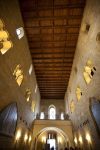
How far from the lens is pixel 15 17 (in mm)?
8359

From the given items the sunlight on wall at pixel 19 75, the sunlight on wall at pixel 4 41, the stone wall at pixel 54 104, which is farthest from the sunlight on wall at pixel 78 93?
the stone wall at pixel 54 104

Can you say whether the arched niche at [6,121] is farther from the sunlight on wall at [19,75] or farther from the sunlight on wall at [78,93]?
the sunlight on wall at [78,93]

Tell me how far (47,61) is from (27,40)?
347cm

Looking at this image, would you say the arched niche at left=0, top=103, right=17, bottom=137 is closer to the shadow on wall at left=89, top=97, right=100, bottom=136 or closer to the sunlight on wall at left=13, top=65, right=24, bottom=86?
the sunlight on wall at left=13, top=65, right=24, bottom=86

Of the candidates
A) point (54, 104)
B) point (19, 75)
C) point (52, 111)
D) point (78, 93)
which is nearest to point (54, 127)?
→ point (52, 111)

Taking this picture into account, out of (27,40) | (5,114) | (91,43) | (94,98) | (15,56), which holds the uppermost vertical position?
(27,40)

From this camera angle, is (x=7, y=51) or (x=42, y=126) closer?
(x=7, y=51)

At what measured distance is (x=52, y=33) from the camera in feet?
35.6

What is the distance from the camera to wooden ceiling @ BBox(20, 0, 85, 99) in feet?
29.5

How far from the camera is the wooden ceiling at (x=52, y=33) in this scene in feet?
29.5

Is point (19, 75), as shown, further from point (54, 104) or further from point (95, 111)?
point (54, 104)

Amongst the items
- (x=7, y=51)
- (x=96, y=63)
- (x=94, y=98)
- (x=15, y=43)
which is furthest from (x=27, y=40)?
(x=94, y=98)

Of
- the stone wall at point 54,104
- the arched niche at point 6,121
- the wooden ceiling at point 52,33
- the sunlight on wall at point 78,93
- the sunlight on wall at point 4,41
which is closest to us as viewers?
the arched niche at point 6,121

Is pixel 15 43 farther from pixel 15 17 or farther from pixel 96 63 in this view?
pixel 96 63
